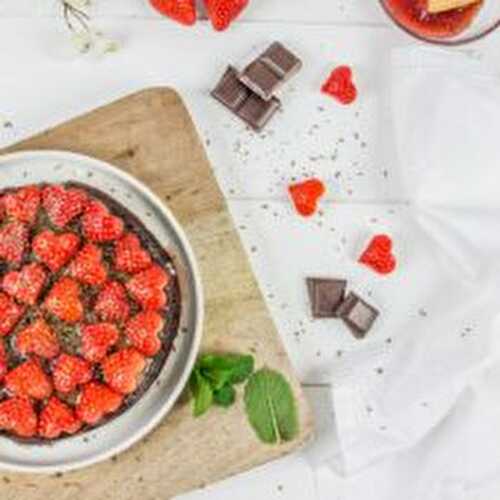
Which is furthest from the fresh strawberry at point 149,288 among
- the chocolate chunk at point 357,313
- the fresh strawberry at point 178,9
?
the fresh strawberry at point 178,9

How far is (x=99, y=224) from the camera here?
2.01m

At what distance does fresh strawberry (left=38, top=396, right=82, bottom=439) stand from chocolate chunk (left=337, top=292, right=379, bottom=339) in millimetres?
498

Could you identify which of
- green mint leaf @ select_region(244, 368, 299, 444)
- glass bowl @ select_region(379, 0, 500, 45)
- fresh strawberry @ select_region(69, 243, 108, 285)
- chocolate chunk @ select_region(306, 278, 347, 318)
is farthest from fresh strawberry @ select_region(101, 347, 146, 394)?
glass bowl @ select_region(379, 0, 500, 45)

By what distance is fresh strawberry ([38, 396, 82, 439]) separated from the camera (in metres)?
1.98

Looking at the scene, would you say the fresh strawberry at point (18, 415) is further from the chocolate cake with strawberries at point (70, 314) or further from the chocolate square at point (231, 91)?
the chocolate square at point (231, 91)

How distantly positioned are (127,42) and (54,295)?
51cm

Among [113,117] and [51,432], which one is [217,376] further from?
[113,117]

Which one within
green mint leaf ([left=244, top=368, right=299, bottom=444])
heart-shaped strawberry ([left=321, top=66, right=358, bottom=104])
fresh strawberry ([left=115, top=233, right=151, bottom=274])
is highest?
heart-shaped strawberry ([left=321, top=66, right=358, bottom=104])

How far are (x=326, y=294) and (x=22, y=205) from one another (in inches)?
21.6

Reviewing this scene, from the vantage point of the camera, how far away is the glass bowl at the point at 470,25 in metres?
2.20

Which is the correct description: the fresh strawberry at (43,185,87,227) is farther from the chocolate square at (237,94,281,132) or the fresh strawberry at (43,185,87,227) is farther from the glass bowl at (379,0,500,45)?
the glass bowl at (379,0,500,45)

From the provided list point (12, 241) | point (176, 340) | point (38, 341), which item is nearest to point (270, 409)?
point (176, 340)

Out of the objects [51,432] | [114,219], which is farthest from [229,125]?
[51,432]

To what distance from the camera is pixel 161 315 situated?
6.68 feet
